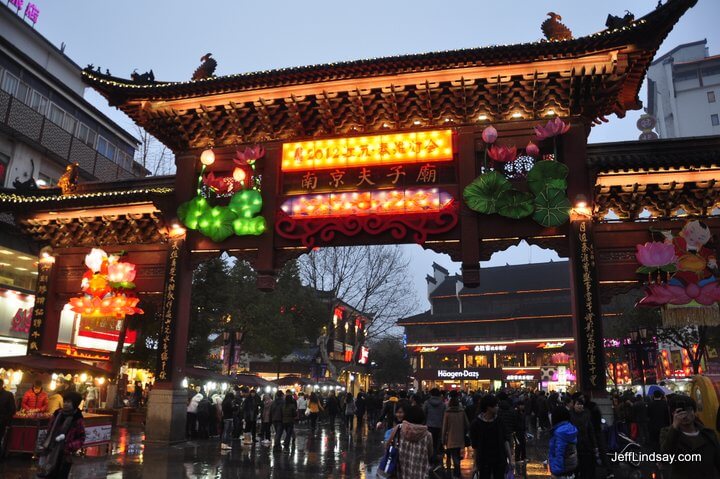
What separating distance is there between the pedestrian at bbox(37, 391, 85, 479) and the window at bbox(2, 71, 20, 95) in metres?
18.7

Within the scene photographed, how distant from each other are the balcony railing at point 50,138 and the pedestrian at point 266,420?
1486 centimetres

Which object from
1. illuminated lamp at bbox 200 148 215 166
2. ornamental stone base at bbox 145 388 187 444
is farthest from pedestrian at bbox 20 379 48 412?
illuminated lamp at bbox 200 148 215 166

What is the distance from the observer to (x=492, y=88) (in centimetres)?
1409

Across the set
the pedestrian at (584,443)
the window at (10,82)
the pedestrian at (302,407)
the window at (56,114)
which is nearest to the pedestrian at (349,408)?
the pedestrian at (302,407)

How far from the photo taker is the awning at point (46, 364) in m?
13.5

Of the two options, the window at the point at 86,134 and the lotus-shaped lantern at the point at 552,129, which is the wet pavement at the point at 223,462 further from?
the window at the point at 86,134

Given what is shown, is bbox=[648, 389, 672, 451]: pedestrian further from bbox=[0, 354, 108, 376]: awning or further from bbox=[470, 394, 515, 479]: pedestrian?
bbox=[0, 354, 108, 376]: awning

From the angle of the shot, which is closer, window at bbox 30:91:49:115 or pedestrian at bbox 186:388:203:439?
pedestrian at bbox 186:388:203:439

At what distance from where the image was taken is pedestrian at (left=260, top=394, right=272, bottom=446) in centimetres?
1628

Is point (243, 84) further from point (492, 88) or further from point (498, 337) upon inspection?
point (498, 337)

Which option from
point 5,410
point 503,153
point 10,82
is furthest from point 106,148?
point 503,153

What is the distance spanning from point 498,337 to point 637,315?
68.4 ft

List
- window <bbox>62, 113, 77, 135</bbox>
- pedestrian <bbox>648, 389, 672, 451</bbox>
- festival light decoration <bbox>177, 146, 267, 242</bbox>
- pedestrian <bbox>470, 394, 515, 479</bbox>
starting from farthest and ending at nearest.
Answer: window <bbox>62, 113, 77, 135</bbox>
festival light decoration <bbox>177, 146, 267, 242</bbox>
pedestrian <bbox>648, 389, 672, 451</bbox>
pedestrian <bbox>470, 394, 515, 479</bbox>

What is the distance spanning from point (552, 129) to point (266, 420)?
11461mm
